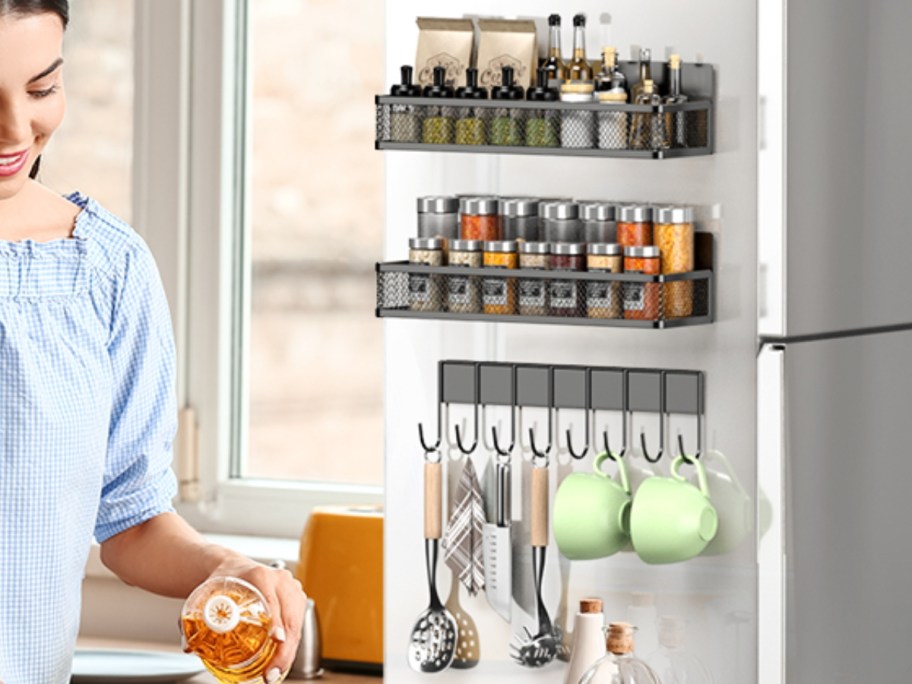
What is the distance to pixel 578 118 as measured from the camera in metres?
2.10

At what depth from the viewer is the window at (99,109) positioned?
11.4 feet

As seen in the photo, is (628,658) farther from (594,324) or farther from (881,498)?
(881,498)

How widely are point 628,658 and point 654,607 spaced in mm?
349

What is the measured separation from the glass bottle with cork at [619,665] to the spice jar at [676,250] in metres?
0.43

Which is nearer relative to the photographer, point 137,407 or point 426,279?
point 137,407

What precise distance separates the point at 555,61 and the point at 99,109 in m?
1.60

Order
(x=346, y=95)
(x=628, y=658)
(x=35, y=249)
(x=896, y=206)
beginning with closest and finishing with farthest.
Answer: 1. (x=35, y=249)
2. (x=628, y=658)
3. (x=896, y=206)
4. (x=346, y=95)

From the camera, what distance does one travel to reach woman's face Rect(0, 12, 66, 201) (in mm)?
1272

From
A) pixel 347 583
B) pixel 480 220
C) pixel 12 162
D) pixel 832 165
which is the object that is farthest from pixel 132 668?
pixel 12 162

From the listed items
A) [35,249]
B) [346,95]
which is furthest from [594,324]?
[346,95]

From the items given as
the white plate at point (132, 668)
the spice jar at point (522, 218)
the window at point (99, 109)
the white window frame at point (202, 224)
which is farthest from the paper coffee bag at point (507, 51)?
the window at point (99, 109)

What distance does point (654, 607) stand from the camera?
2154 mm

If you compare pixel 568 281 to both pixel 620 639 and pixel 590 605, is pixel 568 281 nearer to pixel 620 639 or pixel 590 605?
pixel 590 605

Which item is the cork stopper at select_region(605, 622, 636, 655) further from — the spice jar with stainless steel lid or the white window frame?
the white window frame
